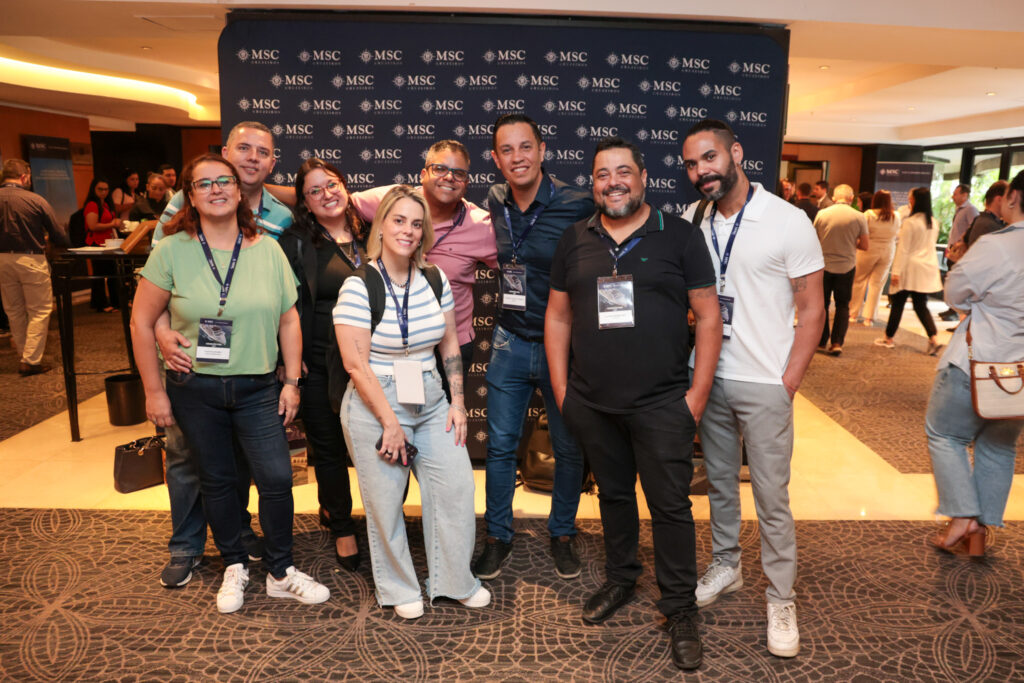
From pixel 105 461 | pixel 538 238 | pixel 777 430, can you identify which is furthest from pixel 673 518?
pixel 105 461

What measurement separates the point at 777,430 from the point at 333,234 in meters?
1.75

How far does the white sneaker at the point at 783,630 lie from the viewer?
7.64 feet

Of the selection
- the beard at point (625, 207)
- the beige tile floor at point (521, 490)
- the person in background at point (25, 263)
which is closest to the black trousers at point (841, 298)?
the beige tile floor at point (521, 490)

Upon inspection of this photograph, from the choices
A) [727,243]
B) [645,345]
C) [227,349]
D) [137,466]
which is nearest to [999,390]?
[727,243]

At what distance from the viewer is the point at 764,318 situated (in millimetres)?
2303

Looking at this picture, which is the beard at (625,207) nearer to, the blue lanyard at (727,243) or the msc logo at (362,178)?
the blue lanyard at (727,243)

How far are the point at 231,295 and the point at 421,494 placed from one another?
0.96 meters

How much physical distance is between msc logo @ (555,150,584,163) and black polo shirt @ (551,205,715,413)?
1635mm

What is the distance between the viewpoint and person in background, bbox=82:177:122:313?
8.36 meters

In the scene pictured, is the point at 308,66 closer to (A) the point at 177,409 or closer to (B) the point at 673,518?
(A) the point at 177,409

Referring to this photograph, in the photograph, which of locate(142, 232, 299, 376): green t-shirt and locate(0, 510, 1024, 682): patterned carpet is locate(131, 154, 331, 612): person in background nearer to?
locate(142, 232, 299, 376): green t-shirt

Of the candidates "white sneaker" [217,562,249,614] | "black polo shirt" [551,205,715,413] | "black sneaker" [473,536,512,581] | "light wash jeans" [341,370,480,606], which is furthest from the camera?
"black sneaker" [473,536,512,581]

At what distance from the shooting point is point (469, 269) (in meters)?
2.89

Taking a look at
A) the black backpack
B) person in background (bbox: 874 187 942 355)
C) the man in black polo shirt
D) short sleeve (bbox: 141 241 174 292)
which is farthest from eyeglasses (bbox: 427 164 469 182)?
person in background (bbox: 874 187 942 355)
